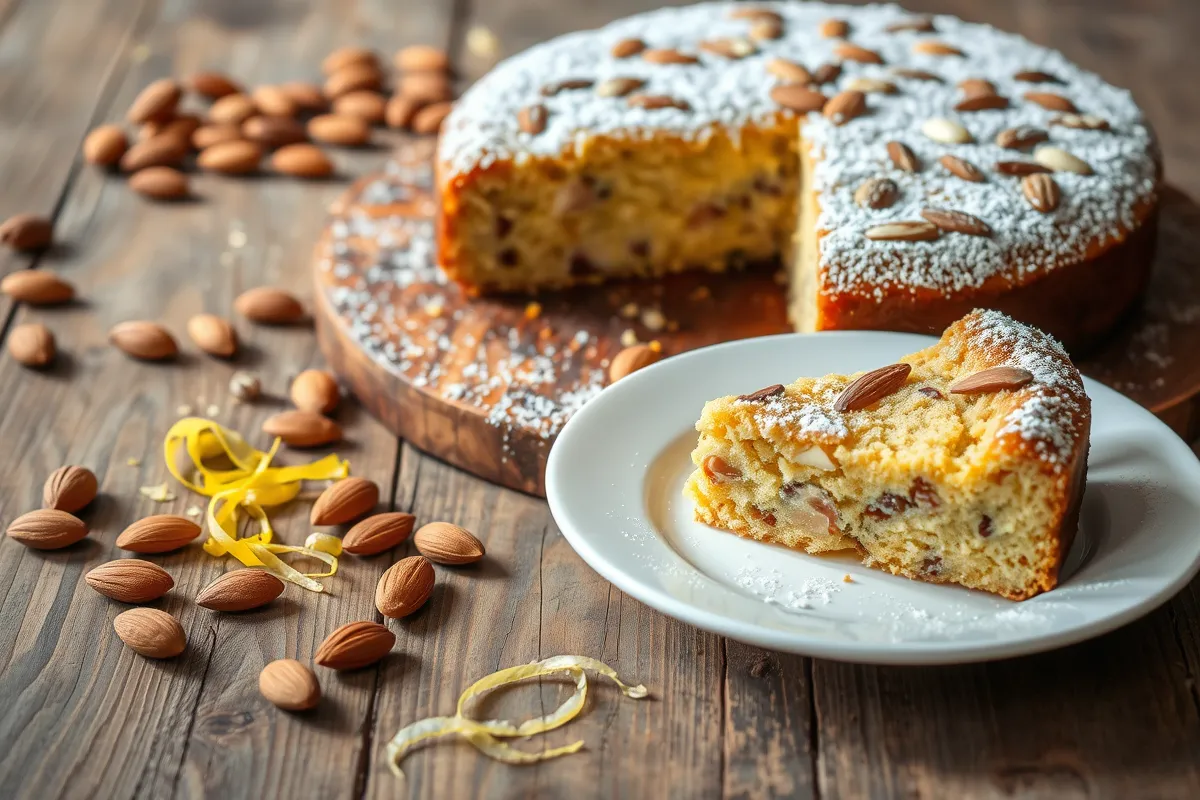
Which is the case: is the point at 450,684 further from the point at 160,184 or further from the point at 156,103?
the point at 156,103

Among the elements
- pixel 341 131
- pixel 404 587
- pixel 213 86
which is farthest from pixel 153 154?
pixel 404 587

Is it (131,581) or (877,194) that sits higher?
(877,194)

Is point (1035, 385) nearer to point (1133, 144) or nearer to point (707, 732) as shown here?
point (707, 732)

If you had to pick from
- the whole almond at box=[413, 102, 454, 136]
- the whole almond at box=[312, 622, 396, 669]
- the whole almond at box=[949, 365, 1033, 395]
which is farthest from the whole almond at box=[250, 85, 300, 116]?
the whole almond at box=[949, 365, 1033, 395]

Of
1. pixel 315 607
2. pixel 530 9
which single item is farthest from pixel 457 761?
pixel 530 9

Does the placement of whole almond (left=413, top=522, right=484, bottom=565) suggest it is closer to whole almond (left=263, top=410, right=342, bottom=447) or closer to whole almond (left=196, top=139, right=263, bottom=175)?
whole almond (left=263, top=410, right=342, bottom=447)
